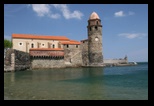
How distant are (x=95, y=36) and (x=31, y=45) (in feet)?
40.2

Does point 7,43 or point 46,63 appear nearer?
point 46,63

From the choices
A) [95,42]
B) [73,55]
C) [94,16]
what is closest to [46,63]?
[73,55]

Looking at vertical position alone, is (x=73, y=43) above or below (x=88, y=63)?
above

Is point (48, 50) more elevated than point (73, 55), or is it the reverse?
point (48, 50)

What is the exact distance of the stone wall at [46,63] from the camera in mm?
34719

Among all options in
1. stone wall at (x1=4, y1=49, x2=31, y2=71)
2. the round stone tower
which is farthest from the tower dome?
stone wall at (x1=4, y1=49, x2=31, y2=71)

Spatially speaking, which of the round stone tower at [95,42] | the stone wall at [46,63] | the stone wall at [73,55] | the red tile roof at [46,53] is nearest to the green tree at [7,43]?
the red tile roof at [46,53]

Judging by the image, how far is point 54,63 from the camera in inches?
1433

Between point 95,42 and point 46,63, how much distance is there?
10.3 m

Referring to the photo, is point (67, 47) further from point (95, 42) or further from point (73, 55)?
point (95, 42)

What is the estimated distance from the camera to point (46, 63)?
35.7m
